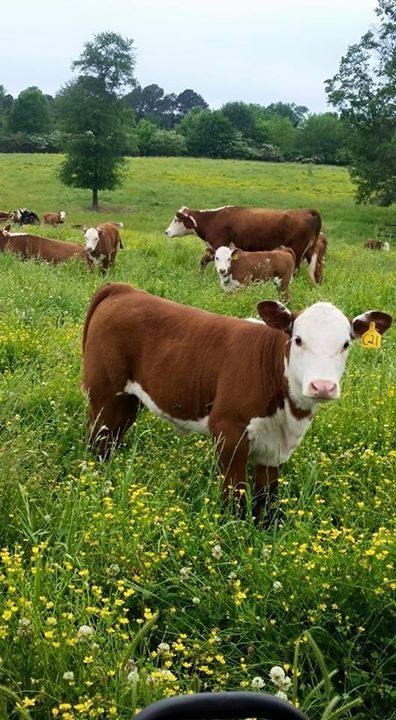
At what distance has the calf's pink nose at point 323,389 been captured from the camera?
370cm

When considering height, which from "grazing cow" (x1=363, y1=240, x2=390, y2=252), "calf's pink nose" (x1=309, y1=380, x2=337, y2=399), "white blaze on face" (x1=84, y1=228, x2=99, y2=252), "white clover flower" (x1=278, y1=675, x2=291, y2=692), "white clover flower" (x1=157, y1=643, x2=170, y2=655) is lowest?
"grazing cow" (x1=363, y1=240, x2=390, y2=252)

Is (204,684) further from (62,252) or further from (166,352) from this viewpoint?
(62,252)

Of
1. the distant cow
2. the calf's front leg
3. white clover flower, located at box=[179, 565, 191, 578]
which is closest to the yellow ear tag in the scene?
the calf's front leg

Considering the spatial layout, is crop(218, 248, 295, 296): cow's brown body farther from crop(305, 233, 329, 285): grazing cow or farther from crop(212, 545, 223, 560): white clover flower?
crop(212, 545, 223, 560): white clover flower

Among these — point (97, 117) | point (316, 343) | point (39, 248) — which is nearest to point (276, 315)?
point (316, 343)

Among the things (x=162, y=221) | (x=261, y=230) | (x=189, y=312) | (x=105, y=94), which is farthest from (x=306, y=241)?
(x=105, y=94)

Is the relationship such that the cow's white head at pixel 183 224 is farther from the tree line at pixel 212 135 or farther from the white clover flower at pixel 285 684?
the tree line at pixel 212 135

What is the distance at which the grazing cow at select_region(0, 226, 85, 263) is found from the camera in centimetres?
1469

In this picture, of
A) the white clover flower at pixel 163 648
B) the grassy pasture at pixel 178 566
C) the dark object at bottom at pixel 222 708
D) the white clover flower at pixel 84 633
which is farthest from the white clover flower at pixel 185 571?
the dark object at bottom at pixel 222 708

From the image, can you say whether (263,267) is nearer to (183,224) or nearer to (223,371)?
(183,224)

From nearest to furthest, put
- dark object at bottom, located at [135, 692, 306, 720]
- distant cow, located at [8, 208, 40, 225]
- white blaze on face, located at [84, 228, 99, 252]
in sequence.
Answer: dark object at bottom, located at [135, 692, 306, 720]
white blaze on face, located at [84, 228, 99, 252]
distant cow, located at [8, 208, 40, 225]

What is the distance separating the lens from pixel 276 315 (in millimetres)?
4234

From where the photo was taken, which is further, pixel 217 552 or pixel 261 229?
pixel 261 229

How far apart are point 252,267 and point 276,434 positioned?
8.78 meters
